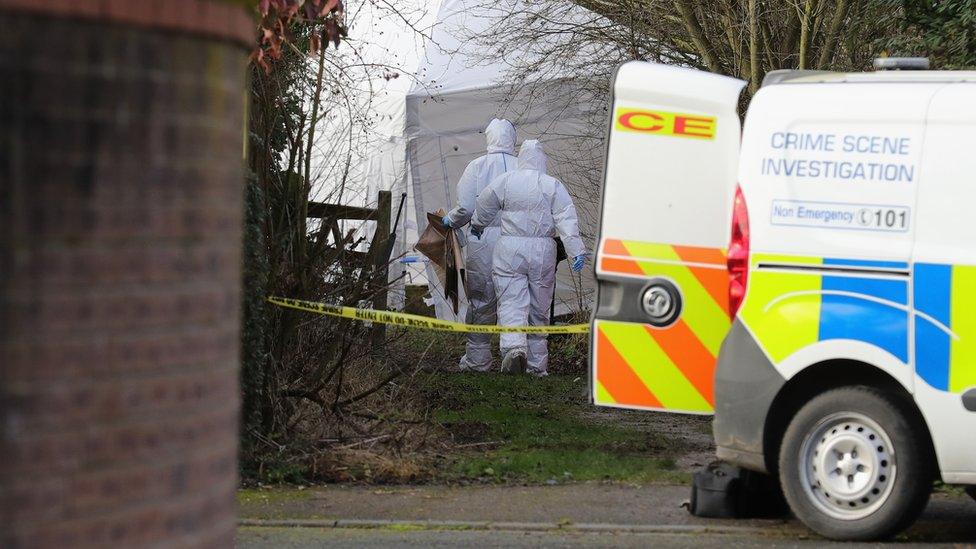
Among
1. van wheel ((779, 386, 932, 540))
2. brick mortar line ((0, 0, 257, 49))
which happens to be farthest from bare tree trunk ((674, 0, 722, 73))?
brick mortar line ((0, 0, 257, 49))

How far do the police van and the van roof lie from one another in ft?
0.03

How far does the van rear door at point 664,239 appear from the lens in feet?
20.8

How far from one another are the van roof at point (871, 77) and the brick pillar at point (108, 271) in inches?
165

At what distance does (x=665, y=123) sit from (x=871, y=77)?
0.94 metres

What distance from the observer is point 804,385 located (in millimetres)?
6113

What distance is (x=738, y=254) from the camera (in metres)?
6.08

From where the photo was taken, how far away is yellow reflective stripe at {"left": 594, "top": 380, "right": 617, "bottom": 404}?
6434mm

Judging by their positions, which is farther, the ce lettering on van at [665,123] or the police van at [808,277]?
the ce lettering on van at [665,123]

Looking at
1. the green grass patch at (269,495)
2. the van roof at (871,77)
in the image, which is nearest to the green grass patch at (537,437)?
the green grass patch at (269,495)

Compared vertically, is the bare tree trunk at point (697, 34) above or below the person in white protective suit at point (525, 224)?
above

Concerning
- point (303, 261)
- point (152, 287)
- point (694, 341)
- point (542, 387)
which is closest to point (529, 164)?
point (542, 387)

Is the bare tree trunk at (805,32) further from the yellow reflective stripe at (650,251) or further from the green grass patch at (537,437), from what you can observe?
the yellow reflective stripe at (650,251)

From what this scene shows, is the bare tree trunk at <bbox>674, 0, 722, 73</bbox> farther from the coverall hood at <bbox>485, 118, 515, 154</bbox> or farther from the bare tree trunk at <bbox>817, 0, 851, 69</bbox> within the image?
the coverall hood at <bbox>485, 118, 515, 154</bbox>

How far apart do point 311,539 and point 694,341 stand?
1991mm
